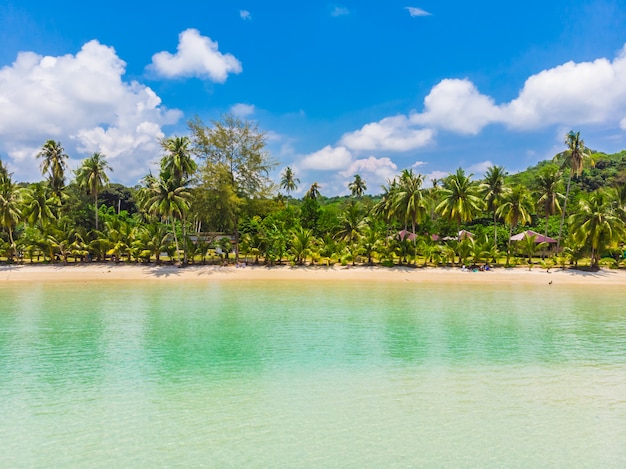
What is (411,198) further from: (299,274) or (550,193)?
(550,193)

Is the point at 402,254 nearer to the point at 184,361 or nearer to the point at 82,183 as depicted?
the point at 184,361

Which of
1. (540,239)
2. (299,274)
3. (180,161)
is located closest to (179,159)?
(180,161)

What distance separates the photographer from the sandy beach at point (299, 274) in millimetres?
33094

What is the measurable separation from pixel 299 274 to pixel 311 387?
2422 centimetres

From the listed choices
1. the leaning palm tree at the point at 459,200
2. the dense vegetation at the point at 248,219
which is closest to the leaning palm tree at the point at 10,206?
the dense vegetation at the point at 248,219

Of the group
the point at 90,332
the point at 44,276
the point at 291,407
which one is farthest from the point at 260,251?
the point at 291,407

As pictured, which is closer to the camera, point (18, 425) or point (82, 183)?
point (18, 425)

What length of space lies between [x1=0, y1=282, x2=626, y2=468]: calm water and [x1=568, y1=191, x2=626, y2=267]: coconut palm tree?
14.8m

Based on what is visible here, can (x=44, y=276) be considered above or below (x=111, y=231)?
below

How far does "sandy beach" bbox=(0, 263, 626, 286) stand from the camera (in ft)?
109

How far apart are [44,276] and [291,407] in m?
33.2

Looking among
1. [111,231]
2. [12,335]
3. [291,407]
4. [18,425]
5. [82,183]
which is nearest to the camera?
[18,425]

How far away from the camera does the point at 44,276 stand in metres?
34.1

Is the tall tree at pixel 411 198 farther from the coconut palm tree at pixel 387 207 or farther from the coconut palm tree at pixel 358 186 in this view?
the coconut palm tree at pixel 358 186
